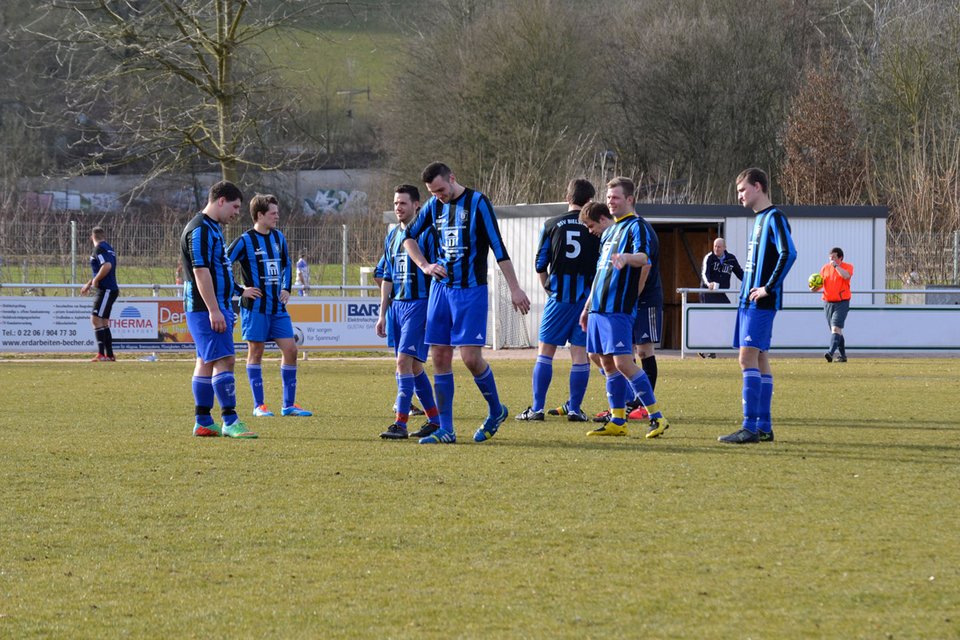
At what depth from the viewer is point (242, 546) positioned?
581cm

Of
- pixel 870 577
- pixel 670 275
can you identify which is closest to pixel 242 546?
pixel 870 577

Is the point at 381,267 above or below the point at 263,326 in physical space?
above

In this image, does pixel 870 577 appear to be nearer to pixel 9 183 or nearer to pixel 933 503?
pixel 933 503

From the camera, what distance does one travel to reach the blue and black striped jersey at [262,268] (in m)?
11.7

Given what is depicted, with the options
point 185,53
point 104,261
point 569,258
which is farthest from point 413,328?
point 185,53

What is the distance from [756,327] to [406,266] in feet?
9.07

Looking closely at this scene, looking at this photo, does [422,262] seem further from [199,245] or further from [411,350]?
[199,245]

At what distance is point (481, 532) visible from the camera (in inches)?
239

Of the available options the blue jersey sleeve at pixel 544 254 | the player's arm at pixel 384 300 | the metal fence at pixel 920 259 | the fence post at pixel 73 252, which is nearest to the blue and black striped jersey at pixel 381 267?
the player's arm at pixel 384 300

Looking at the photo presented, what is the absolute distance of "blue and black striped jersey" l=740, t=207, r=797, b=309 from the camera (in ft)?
29.6

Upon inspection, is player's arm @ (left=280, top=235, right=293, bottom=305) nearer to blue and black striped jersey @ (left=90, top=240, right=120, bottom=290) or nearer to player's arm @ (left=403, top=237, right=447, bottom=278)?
player's arm @ (left=403, top=237, right=447, bottom=278)

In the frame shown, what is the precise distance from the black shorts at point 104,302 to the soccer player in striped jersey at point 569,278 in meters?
11.0

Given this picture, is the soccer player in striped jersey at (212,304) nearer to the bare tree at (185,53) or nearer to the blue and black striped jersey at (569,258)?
the blue and black striped jersey at (569,258)

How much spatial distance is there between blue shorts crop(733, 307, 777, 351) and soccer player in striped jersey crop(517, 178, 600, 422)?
1.91 m
